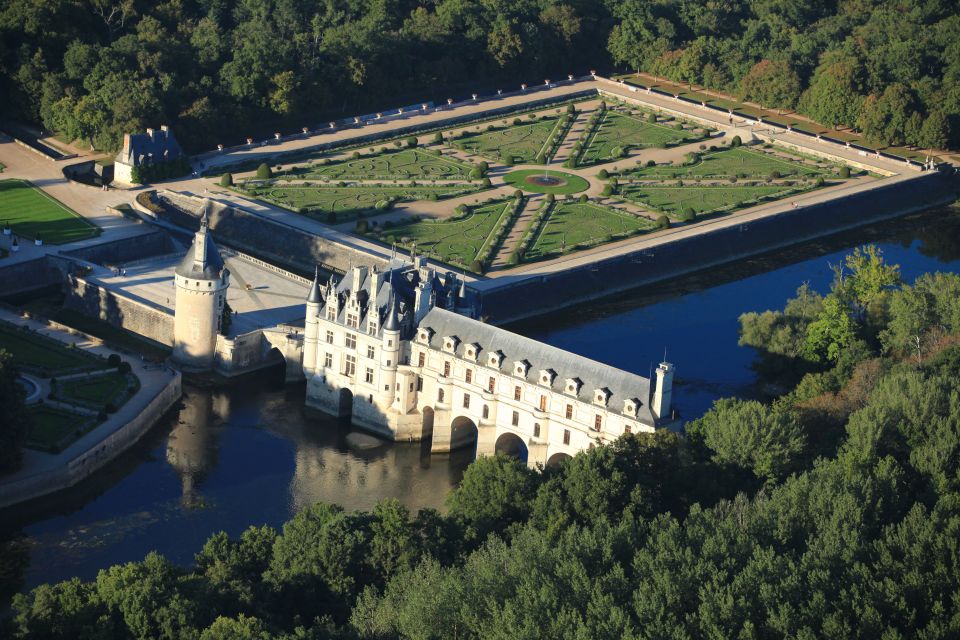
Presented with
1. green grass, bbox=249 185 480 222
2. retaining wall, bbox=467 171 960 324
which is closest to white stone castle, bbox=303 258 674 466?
retaining wall, bbox=467 171 960 324

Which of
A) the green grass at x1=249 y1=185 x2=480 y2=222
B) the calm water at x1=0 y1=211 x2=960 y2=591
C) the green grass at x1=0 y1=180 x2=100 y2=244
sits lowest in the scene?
the calm water at x1=0 y1=211 x2=960 y2=591

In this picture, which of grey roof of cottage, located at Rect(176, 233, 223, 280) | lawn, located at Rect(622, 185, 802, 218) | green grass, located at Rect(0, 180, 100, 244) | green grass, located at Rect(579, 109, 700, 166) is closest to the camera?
grey roof of cottage, located at Rect(176, 233, 223, 280)

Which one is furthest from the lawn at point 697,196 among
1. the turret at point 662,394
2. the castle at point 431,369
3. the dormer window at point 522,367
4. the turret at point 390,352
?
the turret at point 662,394

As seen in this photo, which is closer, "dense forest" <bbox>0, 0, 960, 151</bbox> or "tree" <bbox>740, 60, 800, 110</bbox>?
"dense forest" <bbox>0, 0, 960, 151</bbox>

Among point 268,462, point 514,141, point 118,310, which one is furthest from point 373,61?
point 268,462

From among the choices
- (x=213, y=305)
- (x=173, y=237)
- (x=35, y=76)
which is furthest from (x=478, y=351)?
(x=35, y=76)

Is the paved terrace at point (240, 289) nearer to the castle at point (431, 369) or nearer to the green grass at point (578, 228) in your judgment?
the castle at point (431, 369)

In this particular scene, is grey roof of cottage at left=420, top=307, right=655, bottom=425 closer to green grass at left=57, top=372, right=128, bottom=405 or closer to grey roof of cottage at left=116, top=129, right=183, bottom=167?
green grass at left=57, top=372, right=128, bottom=405
